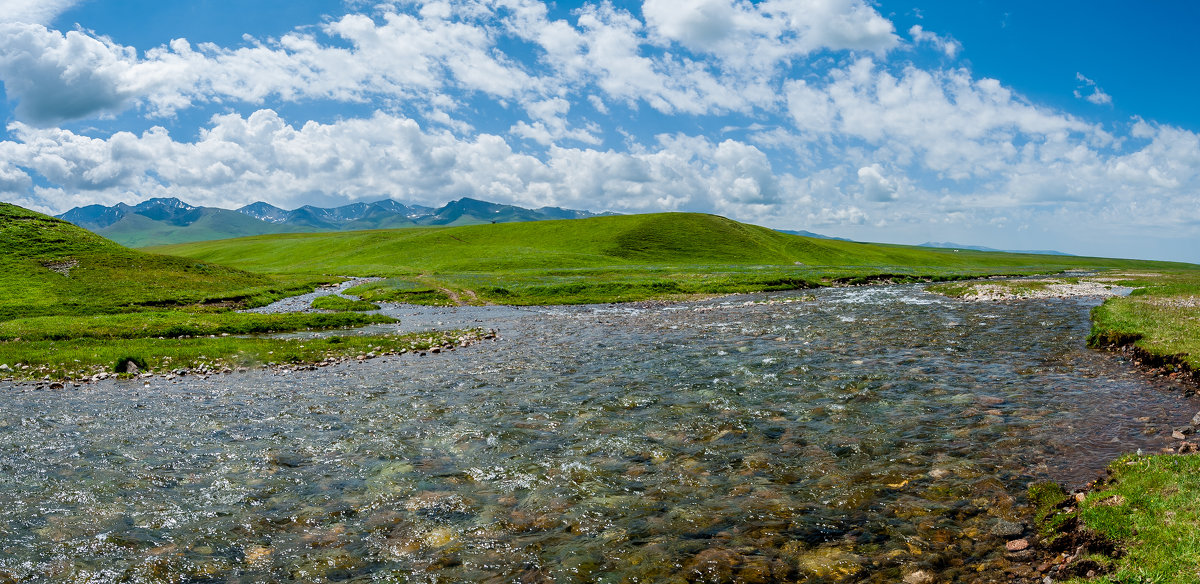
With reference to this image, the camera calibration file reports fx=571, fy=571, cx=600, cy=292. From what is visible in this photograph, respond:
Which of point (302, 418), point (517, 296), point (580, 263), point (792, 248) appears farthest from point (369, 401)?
point (792, 248)

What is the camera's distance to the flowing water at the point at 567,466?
393 inches

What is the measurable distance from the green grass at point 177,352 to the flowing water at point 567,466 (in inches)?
129

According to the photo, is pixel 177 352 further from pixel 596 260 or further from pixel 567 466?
pixel 596 260

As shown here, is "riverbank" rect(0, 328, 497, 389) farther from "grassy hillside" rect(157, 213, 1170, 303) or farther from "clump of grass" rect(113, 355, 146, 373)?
"grassy hillside" rect(157, 213, 1170, 303)

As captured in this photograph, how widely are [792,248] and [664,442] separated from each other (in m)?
153

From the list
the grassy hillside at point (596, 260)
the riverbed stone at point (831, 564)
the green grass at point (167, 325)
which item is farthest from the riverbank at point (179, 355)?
the grassy hillside at point (596, 260)

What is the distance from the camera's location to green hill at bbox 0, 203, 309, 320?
50375 millimetres

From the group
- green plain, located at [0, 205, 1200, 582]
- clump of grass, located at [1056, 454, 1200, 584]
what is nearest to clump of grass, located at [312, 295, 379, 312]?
green plain, located at [0, 205, 1200, 582]

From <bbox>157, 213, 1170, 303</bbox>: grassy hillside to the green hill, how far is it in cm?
1902

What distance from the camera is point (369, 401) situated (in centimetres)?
2056

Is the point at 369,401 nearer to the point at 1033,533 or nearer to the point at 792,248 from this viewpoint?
the point at 1033,533

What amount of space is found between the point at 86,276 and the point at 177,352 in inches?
1846

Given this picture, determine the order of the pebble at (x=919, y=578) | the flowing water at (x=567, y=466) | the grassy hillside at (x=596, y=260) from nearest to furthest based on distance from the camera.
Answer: the pebble at (x=919, y=578), the flowing water at (x=567, y=466), the grassy hillside at (x=596, y=260)

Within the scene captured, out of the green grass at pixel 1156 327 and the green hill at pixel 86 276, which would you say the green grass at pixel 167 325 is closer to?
the green hill at pixel 86 276
